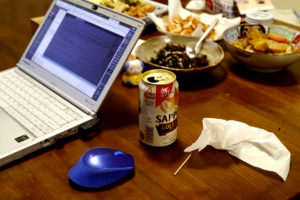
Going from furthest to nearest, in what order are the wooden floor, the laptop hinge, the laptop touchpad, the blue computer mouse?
the wooden floor, the laptop hinge, the laptop touchpad, the blue computer mouse

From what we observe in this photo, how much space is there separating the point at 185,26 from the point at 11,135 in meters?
0.84

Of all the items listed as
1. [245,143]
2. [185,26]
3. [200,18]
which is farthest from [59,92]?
[200,18]

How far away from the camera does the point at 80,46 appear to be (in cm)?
99

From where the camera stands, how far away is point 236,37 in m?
1.30

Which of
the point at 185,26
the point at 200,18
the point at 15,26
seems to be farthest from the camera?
the point at 15,26

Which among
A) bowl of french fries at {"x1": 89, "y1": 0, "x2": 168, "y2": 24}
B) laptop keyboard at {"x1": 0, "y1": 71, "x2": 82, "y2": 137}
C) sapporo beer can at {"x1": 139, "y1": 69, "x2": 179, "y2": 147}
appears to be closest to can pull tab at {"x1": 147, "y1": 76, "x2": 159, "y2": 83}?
sapporo beer can at {"x1": 139, "y1": 69, "x2": 179, "y2": 147}

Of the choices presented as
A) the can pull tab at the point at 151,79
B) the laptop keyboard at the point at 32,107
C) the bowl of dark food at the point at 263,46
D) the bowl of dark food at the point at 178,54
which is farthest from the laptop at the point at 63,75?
the bowl of dark food at the point at 263,46

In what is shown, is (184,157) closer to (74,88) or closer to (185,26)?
(74,88)

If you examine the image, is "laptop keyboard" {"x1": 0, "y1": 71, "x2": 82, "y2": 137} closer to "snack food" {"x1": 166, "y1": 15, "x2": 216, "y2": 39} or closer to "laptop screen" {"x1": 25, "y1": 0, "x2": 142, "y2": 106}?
"laptop screen" {"x1": 25, "y1": 0, "x2": 142, "y2": 106}

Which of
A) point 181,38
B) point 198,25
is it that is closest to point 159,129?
point 181,38

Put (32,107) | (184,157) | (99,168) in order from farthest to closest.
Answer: (32,107)
(184,157)
(99,168)

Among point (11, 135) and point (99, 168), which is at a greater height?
point (99, 168)

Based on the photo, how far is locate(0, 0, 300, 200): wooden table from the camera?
0.73 metres

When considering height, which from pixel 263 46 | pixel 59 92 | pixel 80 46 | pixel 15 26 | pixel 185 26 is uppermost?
pixel 263 46
